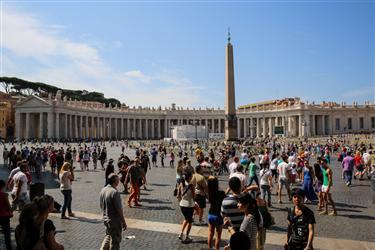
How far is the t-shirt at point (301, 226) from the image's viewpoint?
4680 mm

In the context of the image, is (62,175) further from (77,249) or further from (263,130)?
(263,130)

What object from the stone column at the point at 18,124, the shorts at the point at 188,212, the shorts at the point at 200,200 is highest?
the stone column at the point at 18,124

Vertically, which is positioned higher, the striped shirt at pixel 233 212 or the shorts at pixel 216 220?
the striped shirt at pixel 233 212

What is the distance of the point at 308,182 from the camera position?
37.5ft

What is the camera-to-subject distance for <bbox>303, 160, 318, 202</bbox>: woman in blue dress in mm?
11223

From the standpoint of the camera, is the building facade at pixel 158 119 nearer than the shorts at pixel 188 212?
No

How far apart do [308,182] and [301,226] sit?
712 cm

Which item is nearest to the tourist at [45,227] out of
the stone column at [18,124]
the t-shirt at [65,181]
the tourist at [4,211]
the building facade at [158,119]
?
the tourist at [4,211]

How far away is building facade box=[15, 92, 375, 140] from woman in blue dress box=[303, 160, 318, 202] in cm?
6831

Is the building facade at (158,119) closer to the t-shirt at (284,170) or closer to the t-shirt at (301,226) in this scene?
the t-shirt at (284,170)

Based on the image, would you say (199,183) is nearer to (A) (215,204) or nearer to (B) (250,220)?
(A) (215,204)

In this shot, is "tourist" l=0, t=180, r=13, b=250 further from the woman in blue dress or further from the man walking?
the woman in blue dress

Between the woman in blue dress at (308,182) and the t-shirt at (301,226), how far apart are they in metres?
6.76

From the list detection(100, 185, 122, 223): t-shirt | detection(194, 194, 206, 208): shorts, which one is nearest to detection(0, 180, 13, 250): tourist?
detection(100, 185, 122, 223): t-shirt
